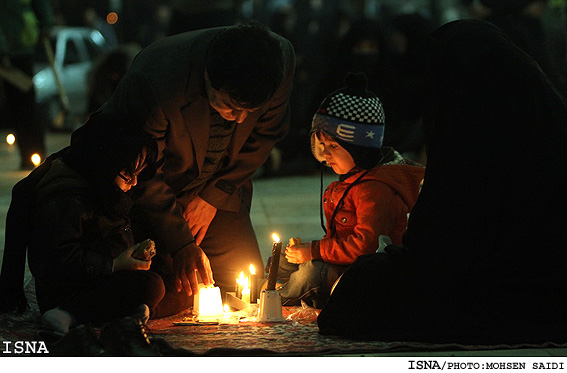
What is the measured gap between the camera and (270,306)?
165 inches

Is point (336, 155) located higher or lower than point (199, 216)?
higher

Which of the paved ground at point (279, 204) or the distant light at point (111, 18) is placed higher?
the distant light at point (111, 18)

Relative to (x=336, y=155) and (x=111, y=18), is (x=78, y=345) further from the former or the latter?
(x=111, y=18)

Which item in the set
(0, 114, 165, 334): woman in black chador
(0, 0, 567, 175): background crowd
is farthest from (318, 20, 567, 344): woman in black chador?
(0, 114, 165, 334): woman in black chador

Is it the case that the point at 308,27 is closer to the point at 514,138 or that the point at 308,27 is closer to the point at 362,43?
the point at 362,43

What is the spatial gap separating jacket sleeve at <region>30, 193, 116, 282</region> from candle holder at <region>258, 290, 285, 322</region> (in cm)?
66

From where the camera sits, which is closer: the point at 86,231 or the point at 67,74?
the point at 86,231

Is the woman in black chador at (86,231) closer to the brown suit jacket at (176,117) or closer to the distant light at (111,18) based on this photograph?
the brown suit jacket at (176,117)

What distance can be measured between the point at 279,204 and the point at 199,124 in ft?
12.1

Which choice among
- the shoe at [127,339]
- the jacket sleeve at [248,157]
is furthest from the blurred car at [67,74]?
the shoe at [127,339]

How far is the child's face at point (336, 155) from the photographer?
15.0 ft


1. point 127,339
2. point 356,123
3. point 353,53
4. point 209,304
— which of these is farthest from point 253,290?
point 353,53

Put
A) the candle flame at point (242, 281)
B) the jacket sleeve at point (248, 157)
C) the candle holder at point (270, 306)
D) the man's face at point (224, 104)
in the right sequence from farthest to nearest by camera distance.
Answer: the jacket sleeve at point (248, 157) < the candle flame at point (242, 281) < the candle holder at point (270, 306) < the man's face at point (224, 104)

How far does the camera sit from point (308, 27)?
12.7m
